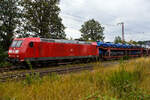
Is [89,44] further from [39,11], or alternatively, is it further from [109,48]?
[39,11]

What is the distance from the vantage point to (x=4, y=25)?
2606 cm

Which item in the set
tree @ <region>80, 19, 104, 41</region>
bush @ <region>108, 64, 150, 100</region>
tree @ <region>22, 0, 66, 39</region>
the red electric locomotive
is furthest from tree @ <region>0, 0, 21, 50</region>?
tree @ <region>80, 19, 104, 41</region>

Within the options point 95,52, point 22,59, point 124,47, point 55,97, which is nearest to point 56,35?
point 95,52

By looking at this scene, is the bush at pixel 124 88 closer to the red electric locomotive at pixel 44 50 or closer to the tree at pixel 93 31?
the red electric locomotive at pixel 44 50

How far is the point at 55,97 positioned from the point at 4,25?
2711cm

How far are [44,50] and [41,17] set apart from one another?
1524 centimetres

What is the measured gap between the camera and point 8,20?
27188mm

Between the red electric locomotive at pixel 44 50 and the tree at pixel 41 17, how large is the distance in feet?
36.8

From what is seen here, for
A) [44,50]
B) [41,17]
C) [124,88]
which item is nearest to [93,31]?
[41,17]

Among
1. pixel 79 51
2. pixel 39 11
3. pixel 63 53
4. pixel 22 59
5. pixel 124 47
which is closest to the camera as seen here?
pixel 22 59

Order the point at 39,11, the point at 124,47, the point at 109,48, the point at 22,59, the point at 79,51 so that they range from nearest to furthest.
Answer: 1. the point at 22,59
2. the point at 79,51
3. the point at 109,48
4. the point at 124,47
5. the point at 39,11

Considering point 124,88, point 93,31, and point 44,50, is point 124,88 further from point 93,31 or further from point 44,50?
point 93,31

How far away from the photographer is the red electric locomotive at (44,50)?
40.3ft

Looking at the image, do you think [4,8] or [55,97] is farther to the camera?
[4,8]
